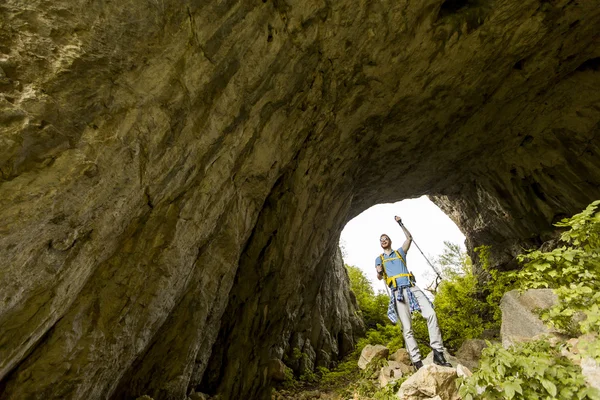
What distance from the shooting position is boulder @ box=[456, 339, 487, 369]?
5539 millimetres

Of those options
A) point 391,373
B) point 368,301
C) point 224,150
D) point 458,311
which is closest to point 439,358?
point 391,373

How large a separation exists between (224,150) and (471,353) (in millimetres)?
5490

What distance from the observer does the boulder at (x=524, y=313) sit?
4664 mm

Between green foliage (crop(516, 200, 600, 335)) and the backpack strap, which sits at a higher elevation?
the backpack strap

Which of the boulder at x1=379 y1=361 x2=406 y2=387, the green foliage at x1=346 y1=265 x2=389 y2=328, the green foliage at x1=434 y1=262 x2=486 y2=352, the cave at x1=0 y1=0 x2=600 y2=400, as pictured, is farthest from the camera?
the green foliage at x1=346 y1=265 x2=389 y2=328

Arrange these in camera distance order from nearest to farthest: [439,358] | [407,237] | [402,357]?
[439,358] < [407,237] < [402,357]

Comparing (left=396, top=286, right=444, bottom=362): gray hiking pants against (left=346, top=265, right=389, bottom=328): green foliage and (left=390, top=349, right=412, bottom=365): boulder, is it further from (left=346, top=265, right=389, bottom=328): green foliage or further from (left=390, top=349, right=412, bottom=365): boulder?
(left=346, top=265, right=389, bottom=328): green foliage

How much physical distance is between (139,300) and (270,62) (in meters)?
4.22

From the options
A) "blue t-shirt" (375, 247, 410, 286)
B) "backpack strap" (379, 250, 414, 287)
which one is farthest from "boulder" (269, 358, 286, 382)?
"blue t-shirt" (375, 247, 410, 286)

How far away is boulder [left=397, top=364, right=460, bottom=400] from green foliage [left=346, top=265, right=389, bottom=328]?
12.9 m

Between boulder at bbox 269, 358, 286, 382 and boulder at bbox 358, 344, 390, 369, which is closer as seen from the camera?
boulder at bbox 358, 344, 390, 369

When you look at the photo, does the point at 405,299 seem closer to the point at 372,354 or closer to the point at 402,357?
the point at 402,357

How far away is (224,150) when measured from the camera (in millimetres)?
5410

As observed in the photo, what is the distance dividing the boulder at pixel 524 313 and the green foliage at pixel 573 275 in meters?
0.40
